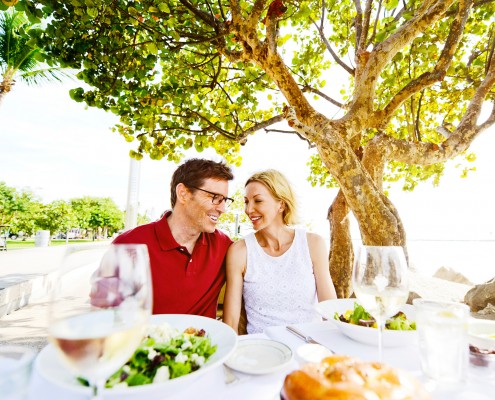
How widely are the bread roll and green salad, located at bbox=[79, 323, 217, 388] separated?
0.37 metres

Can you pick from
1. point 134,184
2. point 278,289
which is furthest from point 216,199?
point 134,184

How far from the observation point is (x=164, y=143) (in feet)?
18.9

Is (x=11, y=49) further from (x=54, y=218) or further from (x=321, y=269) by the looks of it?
(x=54, y=218)

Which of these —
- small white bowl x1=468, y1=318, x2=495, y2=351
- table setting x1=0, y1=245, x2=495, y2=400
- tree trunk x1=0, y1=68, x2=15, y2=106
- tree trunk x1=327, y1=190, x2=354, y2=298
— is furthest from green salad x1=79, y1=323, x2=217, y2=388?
tree trunk x1=0, y1=68, x2=15, y2=106

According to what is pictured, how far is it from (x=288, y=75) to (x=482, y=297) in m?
5.33

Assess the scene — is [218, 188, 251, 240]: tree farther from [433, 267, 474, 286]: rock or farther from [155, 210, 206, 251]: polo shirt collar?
[155, 210, 206, 251]: polo shirt collar

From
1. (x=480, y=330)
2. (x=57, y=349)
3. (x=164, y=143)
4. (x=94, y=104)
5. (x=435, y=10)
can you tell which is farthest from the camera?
(x=164, y=143)

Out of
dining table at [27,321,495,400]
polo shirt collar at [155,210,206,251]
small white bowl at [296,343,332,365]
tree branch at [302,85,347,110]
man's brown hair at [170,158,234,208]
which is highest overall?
tree branch at [302,85,347,110]

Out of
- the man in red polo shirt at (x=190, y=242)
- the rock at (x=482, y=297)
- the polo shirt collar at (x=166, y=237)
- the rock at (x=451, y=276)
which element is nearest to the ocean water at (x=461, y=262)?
the rock at (x=451, y=276)

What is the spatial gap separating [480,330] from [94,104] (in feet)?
15.3

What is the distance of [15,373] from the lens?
2.32ft

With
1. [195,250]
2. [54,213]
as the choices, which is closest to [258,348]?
[195,250]

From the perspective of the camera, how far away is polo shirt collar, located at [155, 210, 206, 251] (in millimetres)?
2436

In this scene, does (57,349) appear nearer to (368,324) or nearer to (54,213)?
(368,324)
